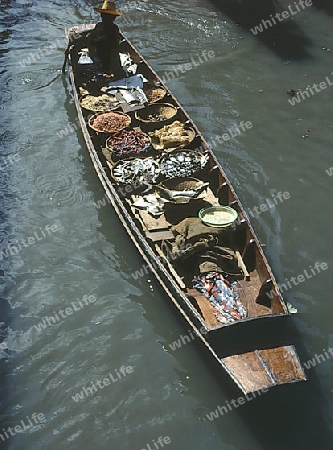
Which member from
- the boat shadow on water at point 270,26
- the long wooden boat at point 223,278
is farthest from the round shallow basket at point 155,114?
the boat shadow on water at point 270,26

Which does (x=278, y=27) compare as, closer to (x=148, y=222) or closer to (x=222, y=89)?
(x=222, y=89)

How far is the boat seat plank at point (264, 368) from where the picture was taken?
5543mm

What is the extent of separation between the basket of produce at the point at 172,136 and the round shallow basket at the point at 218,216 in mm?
1951

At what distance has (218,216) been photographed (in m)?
7.47

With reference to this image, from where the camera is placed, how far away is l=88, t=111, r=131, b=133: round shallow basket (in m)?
9.52

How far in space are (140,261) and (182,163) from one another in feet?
6.43

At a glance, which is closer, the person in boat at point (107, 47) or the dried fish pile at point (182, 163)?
the dried fish pile at point (182, 163)

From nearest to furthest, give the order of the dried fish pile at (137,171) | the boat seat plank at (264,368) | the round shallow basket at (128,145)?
the boat seat plank at (264,368) → the dried fish pile at (137,171) → the round shallow basket at (128,145)

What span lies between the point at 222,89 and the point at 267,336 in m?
8.06

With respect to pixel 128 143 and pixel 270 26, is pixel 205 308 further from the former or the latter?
pixel 270 26

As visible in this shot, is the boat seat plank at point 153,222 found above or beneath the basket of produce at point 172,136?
beneath

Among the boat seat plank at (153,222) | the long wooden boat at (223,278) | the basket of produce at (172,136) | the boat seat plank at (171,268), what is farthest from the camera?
the basket of produce at (172,136)

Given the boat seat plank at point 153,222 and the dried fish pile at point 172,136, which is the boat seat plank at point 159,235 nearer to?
the boat seat plank at point 153,222

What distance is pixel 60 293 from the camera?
7.59 metres
